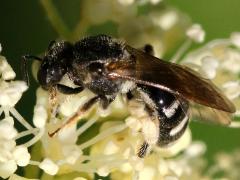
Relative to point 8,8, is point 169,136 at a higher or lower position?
lower

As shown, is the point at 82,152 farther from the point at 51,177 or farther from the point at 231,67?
the point at 231,67

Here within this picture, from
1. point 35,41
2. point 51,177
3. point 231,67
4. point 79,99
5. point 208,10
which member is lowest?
point 51,177

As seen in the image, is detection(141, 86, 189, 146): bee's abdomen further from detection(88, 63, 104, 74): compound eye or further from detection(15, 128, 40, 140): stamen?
detection(15, 128, 40, 140): stamen

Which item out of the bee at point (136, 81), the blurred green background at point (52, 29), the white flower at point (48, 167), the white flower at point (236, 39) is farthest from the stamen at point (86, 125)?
the white flower at point (236, 39)

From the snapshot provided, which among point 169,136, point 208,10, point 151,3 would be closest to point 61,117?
point 169,136

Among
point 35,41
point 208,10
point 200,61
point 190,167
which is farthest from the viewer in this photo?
point 208,10

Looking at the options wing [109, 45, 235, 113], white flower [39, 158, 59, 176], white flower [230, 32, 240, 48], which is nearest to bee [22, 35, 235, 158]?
wing [109, 45, 235, 113]
